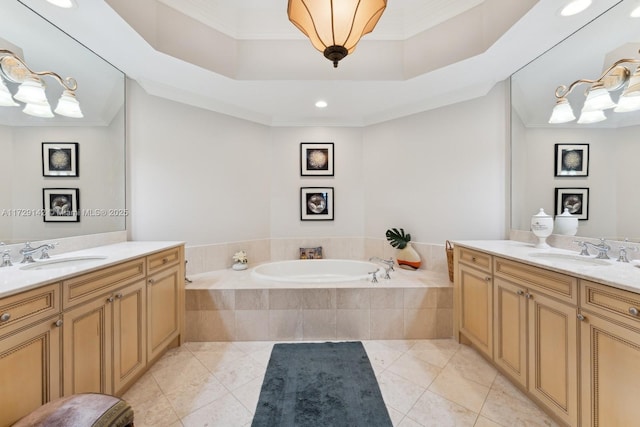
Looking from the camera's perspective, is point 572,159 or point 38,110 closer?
point 38,110

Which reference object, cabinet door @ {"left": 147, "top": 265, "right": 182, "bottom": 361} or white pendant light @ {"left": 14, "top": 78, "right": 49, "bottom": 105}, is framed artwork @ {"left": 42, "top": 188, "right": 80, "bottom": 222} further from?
cabinet door @ {"left": 147, "top": 265, "right": 182, "bottom": 361}

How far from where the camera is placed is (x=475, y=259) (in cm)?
207

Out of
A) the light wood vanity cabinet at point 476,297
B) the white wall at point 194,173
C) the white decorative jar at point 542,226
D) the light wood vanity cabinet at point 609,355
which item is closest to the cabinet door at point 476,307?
the light wood vanity cabinet at point 476,297

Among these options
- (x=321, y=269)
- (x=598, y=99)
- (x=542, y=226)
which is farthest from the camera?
(x=321, y=269)

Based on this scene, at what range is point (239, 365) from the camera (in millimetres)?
2008

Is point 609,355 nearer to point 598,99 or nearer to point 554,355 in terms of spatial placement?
point 554,355

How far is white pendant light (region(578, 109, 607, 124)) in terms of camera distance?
5.63 feet

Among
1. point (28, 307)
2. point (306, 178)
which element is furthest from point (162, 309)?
point (306, 178)

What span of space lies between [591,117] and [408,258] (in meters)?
1.87

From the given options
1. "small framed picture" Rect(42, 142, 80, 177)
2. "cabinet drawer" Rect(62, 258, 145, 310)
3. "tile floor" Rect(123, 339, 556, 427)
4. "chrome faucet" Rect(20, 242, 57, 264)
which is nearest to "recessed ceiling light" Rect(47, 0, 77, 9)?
"small framed picture" Rect(42, 142, 80, 177)

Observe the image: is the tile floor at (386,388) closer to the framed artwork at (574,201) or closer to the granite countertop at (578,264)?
the granite countertop at (578,264)

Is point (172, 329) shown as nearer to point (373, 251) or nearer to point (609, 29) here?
point (373, 251)

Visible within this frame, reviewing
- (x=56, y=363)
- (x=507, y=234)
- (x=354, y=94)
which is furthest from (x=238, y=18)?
(x=507, y=234)

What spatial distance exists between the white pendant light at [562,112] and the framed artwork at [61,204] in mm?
3714
